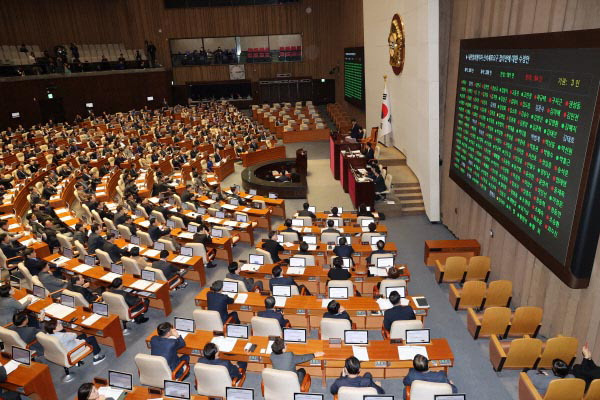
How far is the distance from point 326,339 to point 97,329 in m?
4.46

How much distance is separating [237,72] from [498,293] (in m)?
32.5

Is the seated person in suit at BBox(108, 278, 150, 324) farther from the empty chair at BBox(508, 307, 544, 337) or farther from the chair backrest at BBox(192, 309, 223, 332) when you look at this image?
the empty chair at BBox(508, 307, 544, 337)

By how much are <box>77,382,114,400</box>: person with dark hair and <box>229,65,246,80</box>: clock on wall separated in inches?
1332

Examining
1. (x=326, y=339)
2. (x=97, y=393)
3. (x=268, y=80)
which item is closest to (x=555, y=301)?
(x=326, y=339)

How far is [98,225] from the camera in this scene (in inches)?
534

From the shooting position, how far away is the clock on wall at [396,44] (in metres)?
16.5

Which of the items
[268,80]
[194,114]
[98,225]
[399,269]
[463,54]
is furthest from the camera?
[268,80]

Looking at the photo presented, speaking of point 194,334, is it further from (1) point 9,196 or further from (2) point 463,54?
(1) point 9,196

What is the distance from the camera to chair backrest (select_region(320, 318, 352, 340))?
7.45 metres

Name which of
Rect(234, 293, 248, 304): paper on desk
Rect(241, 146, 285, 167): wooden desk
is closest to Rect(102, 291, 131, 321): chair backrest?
Rect(234, 293, 248, 304): paper on desk

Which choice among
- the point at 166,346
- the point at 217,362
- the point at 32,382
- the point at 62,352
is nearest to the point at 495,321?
the point at 217,362

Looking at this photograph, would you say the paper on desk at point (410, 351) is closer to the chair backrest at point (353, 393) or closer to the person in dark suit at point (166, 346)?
the chair backrest at point (353, 393)

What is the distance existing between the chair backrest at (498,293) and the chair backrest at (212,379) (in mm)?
5764

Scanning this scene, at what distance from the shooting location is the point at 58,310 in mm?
8805
